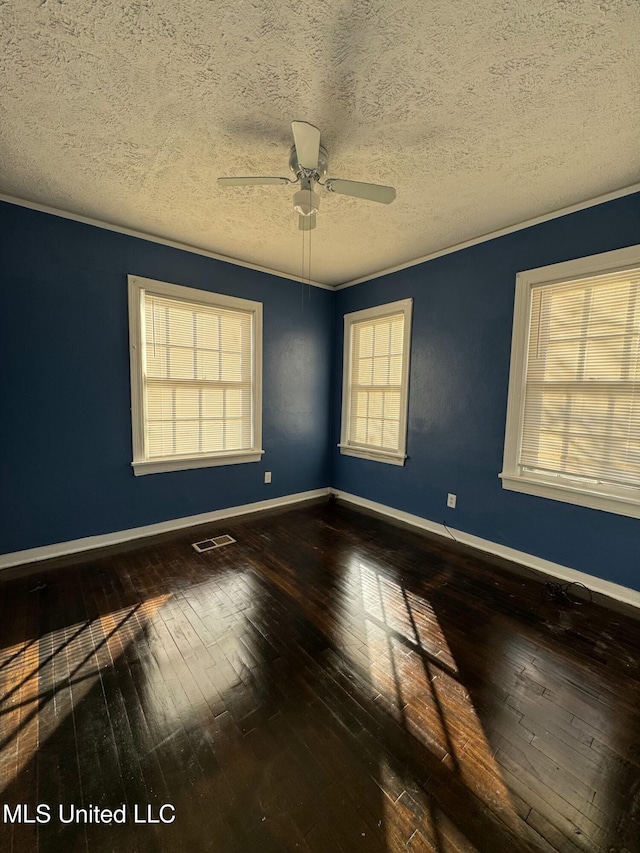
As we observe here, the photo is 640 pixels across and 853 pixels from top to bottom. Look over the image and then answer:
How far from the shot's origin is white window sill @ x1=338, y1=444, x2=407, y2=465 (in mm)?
3785

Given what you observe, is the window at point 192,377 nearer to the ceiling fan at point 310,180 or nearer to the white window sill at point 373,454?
the white window sill at point 373,454

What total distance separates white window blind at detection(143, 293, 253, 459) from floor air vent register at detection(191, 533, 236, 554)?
2.96ft

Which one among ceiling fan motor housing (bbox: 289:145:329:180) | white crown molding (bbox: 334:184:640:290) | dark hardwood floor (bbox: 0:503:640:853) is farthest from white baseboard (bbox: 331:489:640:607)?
ceiling fan motor housing (bbox: 289:145:329:180)

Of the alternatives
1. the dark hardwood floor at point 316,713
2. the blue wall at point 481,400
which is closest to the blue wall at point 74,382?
the dark hardwood floor at point 316,713

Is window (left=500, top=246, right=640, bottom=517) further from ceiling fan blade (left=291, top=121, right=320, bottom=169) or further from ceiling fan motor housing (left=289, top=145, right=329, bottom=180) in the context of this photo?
ceiling fan blade (left=291, top=121, right=320, bottom=169)

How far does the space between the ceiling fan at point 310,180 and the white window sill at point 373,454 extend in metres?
2.51

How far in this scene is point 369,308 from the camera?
4.05m

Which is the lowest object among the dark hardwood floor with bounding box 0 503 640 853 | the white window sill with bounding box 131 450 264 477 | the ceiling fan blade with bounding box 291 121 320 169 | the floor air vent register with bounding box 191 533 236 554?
the floor air vent register with bounding box 191 533 236 554

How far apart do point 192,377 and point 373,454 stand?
2178 mm

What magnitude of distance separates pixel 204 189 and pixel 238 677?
2.96 metres

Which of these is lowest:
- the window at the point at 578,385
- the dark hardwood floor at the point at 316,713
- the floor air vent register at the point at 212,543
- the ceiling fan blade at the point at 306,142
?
the floor air vent register at the point at 212,543

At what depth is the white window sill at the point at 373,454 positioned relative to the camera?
3785 millimetres

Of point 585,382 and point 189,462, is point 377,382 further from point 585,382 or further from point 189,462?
point 189,462

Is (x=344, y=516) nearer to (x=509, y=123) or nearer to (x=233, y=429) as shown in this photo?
(x=233, y=429)
